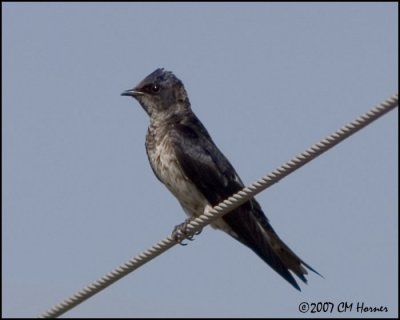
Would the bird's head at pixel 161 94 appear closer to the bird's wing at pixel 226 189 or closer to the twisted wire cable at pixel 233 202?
the bird's wing at pixel 226 189

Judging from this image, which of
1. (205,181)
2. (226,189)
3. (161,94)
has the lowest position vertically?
(226,189)

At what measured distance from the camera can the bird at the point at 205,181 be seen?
8.31m

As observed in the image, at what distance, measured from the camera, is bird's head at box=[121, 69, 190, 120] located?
9.58 meters

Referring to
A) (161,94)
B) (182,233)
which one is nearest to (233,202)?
(182,233)

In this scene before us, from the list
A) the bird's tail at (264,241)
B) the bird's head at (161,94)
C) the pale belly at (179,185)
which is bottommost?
the bird's tail at (264,241)

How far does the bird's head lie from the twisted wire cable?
1.52 metres

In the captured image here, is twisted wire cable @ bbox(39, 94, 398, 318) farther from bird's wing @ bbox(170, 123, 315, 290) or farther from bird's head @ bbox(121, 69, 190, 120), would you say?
bird's head @ bbox(121, 69, 190, 120)

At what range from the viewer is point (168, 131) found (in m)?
9.04

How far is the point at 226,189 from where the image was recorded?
8734 millimetres

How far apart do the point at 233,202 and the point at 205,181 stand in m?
1.90

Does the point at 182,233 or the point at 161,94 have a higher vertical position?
the point at 161,94

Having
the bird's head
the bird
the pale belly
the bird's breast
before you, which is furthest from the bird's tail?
the bird's head

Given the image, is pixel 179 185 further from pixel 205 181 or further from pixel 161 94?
pixel 161 94

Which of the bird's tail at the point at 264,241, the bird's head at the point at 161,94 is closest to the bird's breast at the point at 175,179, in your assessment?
the bird's tail at the point at 264,241
